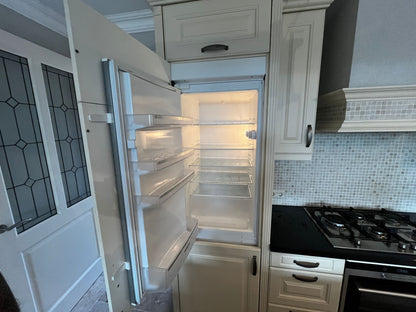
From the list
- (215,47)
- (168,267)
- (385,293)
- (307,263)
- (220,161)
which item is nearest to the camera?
(168,267)

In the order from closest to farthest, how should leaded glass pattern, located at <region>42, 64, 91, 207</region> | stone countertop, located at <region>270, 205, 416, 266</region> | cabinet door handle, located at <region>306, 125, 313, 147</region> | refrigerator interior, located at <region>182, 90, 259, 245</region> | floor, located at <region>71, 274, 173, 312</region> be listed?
stone countertop, located at <region>270, 205, 416, 266</region>, cabinet door handle, located at <region>306, 125, 313, 147</region>, refrigerator interior, located at <region>182, 90, 259, 245</region>, leaded glass pattern, located at <region>42, 64, 91, 207</region>, floor, located at <region>71, 274, 173, 312</region>

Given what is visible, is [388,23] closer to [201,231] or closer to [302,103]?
[302,103]

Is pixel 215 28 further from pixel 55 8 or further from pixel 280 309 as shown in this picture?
Result: pixel 280 309

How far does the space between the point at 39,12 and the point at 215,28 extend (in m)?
1.21

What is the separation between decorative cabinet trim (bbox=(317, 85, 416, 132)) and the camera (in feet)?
3.01

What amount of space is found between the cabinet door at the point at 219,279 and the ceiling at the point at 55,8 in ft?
5.38

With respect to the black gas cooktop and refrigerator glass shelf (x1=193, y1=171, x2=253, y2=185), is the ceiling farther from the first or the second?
the black gas cooktop

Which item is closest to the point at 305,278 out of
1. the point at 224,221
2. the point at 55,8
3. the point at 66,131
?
the point at 224,221

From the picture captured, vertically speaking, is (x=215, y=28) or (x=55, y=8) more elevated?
(x=55, y=8)

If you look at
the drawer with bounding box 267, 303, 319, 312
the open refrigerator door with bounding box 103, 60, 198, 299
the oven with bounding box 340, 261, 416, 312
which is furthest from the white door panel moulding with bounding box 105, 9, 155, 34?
the drawer with bounding box 267, 303, 319, 312

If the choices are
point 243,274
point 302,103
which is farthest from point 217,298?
point 302,103

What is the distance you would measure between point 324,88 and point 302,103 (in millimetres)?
329

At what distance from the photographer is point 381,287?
948 millimetres

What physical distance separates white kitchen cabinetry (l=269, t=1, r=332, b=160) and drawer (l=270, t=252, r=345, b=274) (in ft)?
2.02
